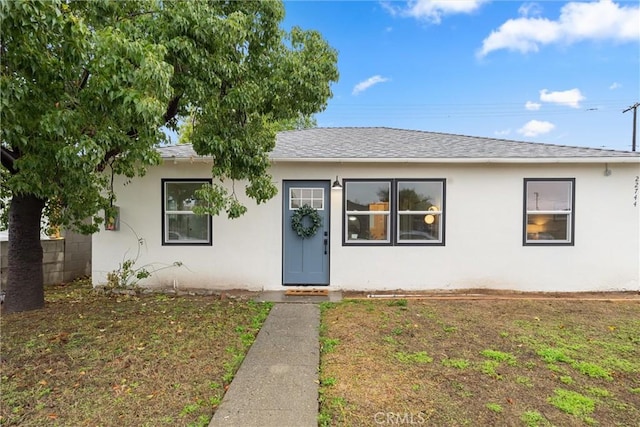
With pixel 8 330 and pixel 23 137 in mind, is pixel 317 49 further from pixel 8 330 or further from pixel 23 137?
pixel 8 330

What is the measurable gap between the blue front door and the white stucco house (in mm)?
21

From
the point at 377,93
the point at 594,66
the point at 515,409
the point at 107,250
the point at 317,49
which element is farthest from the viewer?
the point at 377,93

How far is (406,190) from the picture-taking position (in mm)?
6633

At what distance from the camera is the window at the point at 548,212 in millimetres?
6566

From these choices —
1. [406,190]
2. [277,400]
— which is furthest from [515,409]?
[406,190]

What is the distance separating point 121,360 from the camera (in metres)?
3.43

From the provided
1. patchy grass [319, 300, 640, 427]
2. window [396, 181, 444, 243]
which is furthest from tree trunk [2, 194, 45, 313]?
window [396, 181, 444, 243]

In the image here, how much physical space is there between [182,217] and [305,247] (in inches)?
103

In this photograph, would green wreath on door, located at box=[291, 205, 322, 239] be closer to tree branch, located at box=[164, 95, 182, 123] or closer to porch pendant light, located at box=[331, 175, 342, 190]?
porch pendant light, located at box=[331, 175, 342, 190]

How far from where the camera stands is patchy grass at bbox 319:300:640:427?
258cm

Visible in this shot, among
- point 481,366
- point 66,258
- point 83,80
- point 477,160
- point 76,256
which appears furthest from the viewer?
point 76,256

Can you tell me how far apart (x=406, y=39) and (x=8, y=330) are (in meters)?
12.7

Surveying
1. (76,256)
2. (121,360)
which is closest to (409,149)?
(121,360)

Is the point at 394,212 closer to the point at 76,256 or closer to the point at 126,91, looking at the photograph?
the point at 126,91
